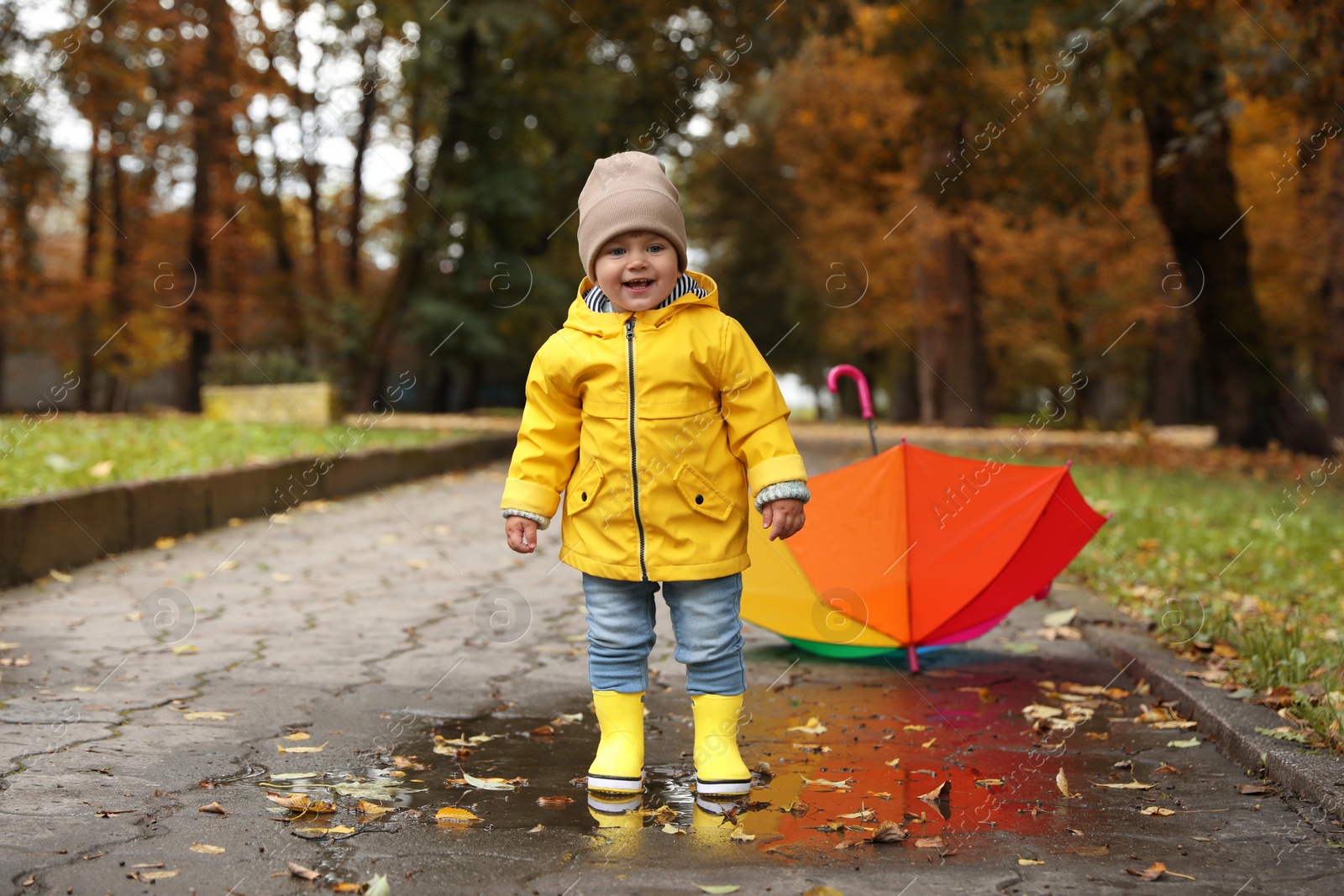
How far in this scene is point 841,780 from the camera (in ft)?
12.6

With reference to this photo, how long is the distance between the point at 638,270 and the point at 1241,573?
530cm

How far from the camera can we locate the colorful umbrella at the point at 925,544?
16.7 ft

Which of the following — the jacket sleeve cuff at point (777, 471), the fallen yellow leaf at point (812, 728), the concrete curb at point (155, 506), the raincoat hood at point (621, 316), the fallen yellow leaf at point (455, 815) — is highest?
the raincoat hood at point (621, 316)

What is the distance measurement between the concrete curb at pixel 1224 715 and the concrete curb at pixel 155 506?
555 centimetres

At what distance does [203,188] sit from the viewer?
87.6 ft

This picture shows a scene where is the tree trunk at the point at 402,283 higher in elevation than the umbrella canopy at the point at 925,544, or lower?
higher

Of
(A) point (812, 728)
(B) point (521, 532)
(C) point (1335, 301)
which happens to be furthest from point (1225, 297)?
(B) point (521, 532)

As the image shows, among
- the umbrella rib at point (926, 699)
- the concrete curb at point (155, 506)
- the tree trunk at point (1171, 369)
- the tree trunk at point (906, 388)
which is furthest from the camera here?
the tree trunk at point (906, 388)

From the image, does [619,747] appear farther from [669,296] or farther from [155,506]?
[155,506]

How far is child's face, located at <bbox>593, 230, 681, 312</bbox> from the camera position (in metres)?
3.67

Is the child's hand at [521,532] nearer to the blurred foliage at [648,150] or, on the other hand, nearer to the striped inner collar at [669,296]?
the striped inner collar at [669,296]

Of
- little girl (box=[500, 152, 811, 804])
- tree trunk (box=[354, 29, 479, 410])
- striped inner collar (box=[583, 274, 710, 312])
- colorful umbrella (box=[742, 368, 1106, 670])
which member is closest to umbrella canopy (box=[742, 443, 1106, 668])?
colorful umbrella (box=[742, 368, 1106, 670])

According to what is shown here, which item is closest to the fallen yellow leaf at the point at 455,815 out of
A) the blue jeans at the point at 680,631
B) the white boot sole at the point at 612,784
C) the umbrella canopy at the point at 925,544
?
the white boot sole at the point at 612,784

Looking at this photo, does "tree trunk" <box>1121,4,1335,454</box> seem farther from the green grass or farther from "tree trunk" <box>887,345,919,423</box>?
"tree trunk" <box>887,345,919,423</box>
